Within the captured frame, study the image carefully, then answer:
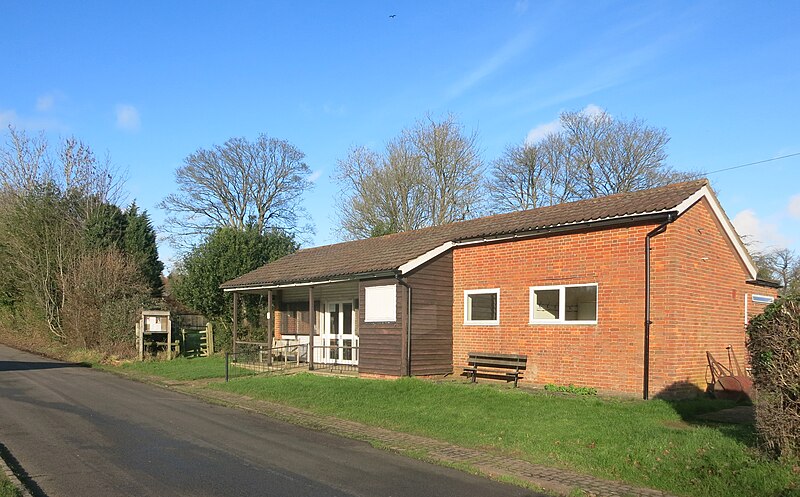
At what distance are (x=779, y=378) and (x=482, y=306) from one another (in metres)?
9.47

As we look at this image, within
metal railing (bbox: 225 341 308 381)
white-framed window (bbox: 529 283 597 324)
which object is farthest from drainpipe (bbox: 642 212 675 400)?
metal railing (bbox: 225 341 308 381)

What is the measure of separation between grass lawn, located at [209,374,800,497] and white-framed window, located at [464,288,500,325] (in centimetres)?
213

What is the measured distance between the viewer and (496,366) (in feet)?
50.3

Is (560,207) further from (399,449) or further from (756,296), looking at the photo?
(399,449)

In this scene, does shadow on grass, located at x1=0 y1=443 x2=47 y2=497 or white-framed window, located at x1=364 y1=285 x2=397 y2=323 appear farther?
white-framed window, located at x1=364 y1=285 x2=397 y2=323

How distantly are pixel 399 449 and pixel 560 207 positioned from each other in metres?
9.25

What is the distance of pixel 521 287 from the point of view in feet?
50.1

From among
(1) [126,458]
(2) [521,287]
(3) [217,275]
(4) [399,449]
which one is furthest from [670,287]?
(3) [217,275]

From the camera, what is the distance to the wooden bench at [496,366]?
48.3 ft

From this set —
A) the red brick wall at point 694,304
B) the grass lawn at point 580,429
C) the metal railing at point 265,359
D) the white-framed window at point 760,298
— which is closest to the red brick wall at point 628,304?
the red brick wall at point 694,304

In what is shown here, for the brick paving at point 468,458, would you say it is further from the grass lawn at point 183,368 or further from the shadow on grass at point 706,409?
the grass lawn at point 183,368

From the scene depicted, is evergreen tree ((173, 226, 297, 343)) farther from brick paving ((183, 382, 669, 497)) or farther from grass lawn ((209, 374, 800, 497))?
brick paving ((183, 382, 669, 497))

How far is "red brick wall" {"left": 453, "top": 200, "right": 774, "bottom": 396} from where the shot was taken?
12656 millimetres

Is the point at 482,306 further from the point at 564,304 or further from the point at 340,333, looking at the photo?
the point at 340,333
